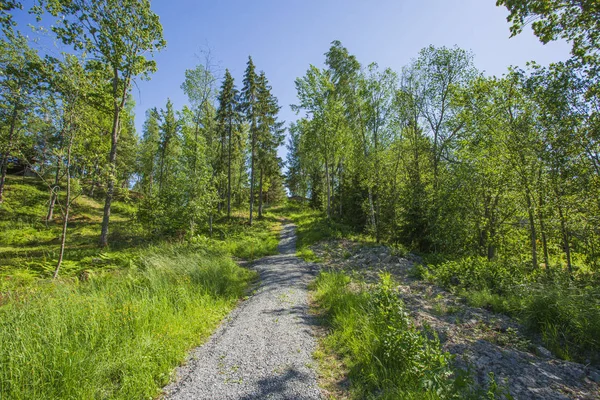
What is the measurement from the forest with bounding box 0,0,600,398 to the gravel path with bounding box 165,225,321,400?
0.40m

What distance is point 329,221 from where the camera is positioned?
1834 centimetres

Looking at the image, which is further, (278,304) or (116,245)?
(116,245)

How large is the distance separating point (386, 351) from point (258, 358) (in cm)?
205

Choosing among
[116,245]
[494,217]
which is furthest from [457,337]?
[116,245]

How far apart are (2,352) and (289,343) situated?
380cm

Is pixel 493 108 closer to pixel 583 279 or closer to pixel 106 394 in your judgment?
pixel 583 279

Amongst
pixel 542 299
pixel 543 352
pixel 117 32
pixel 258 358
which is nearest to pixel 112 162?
pixel 117 32

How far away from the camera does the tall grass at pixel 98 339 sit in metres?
2.78

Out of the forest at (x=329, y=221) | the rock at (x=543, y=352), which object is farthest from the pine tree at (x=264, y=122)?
the rock at (x=543, y=352)

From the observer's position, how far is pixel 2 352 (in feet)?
9.27

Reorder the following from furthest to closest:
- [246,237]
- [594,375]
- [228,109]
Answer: [228,109] < [246,237] < [594,375]

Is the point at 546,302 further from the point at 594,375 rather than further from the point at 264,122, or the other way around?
the point at 264,122

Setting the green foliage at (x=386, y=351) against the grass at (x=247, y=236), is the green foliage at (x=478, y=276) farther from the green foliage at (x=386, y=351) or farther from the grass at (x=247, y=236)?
the grass at (x=247, y=236)

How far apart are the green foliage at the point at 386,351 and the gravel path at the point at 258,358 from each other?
2.09 feet
